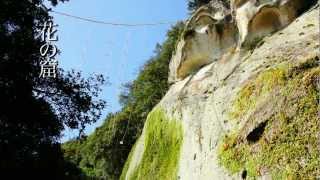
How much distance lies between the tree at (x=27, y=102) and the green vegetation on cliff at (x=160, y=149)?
205 centimetres

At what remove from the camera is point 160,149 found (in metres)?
11.2

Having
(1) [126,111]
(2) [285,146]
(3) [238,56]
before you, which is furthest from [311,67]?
(1) [126,111]

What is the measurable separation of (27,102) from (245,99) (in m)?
4.54

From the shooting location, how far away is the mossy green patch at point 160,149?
10398 millimetres

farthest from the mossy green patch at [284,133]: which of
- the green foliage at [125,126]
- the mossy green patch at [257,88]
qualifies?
the green foliage at [125,126]

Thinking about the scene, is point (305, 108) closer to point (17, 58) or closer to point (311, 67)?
point (311, 67)

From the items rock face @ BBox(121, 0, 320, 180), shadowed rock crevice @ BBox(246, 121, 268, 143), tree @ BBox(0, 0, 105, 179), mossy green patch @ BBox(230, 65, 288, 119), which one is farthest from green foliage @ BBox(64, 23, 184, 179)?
shadowed rock crevice @ BBox(246, 121, 268, 143)

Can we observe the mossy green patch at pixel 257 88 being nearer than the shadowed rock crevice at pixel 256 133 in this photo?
No

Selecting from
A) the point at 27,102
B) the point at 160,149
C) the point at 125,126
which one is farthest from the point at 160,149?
the point at 125,126

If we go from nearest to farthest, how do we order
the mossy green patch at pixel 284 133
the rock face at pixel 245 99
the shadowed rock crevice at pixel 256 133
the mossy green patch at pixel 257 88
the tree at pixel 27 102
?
the mossy green patch at pixel 284 133 < the rock face at pixel 245 99 < the shadowed rock crevice at pixel 256 133 < the mossy green patch at pixel 257 88 < the tree at pixel 27 102

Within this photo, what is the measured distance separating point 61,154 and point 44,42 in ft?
8.16

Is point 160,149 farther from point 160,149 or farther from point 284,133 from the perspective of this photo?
point 284,133

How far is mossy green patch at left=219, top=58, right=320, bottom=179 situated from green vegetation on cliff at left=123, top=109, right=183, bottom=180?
2.68 meters

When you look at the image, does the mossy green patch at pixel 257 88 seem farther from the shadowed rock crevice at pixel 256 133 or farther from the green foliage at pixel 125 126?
the green foliage at pixel 125 126
